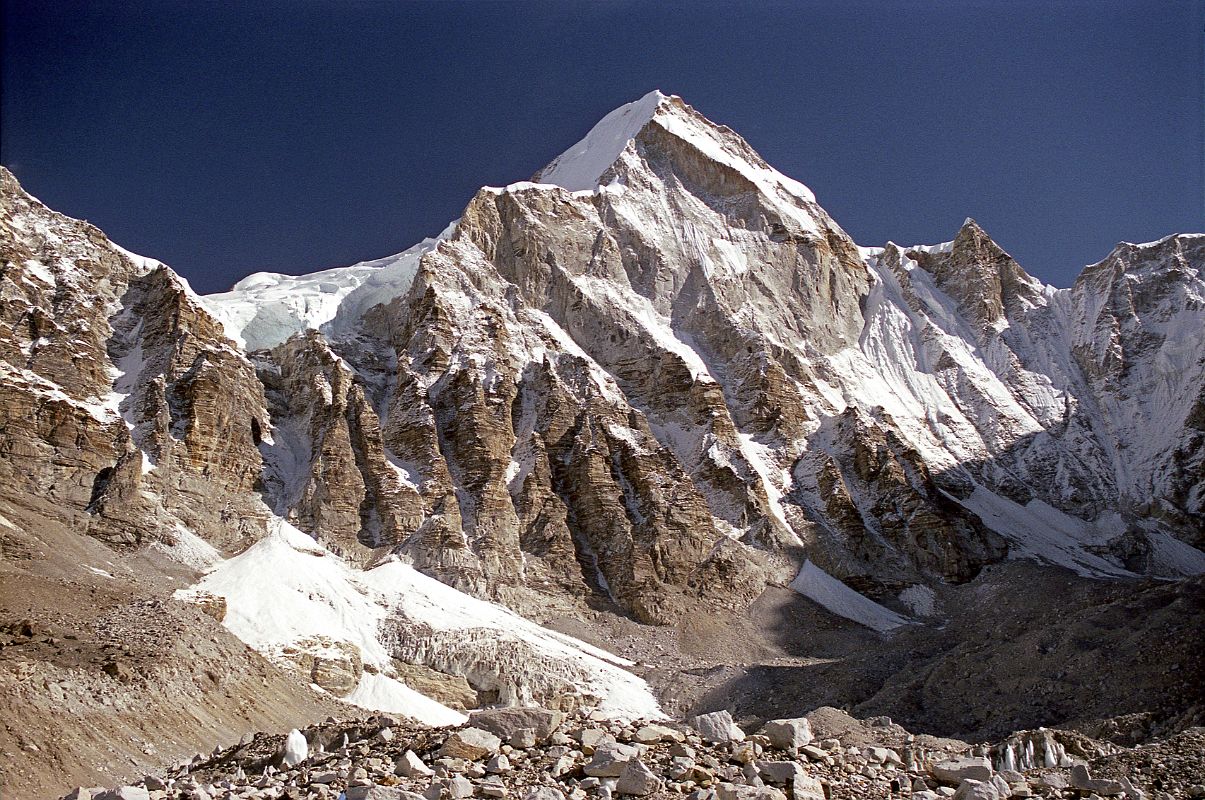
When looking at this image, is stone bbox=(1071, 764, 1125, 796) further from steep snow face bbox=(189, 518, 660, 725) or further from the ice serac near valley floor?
steep snow face bbox=(189, 518, 660, 725)

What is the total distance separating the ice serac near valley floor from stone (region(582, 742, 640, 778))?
5411 mm

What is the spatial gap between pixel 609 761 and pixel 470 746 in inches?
86.6

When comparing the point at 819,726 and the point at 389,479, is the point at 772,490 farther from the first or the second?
the point at 819,726

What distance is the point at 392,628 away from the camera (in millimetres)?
58406

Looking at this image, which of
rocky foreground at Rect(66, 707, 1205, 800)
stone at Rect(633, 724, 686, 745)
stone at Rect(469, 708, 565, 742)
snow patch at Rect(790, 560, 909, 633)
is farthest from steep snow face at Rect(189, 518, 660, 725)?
stone at Rect(633, 724, 686, 745)

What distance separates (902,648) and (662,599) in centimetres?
2365

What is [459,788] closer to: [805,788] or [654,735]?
[654,735]

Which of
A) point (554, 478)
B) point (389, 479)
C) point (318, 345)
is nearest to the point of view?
point (389, 479)

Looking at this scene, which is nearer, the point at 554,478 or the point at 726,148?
the point at 554,478

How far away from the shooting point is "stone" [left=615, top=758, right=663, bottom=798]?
12234mm

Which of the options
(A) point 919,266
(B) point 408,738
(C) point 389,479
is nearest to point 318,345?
(C) point 389,479

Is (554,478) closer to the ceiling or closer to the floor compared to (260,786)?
closer to the ceiling

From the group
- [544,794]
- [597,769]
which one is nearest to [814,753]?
[597,769]

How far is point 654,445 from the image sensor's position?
3743 inches
